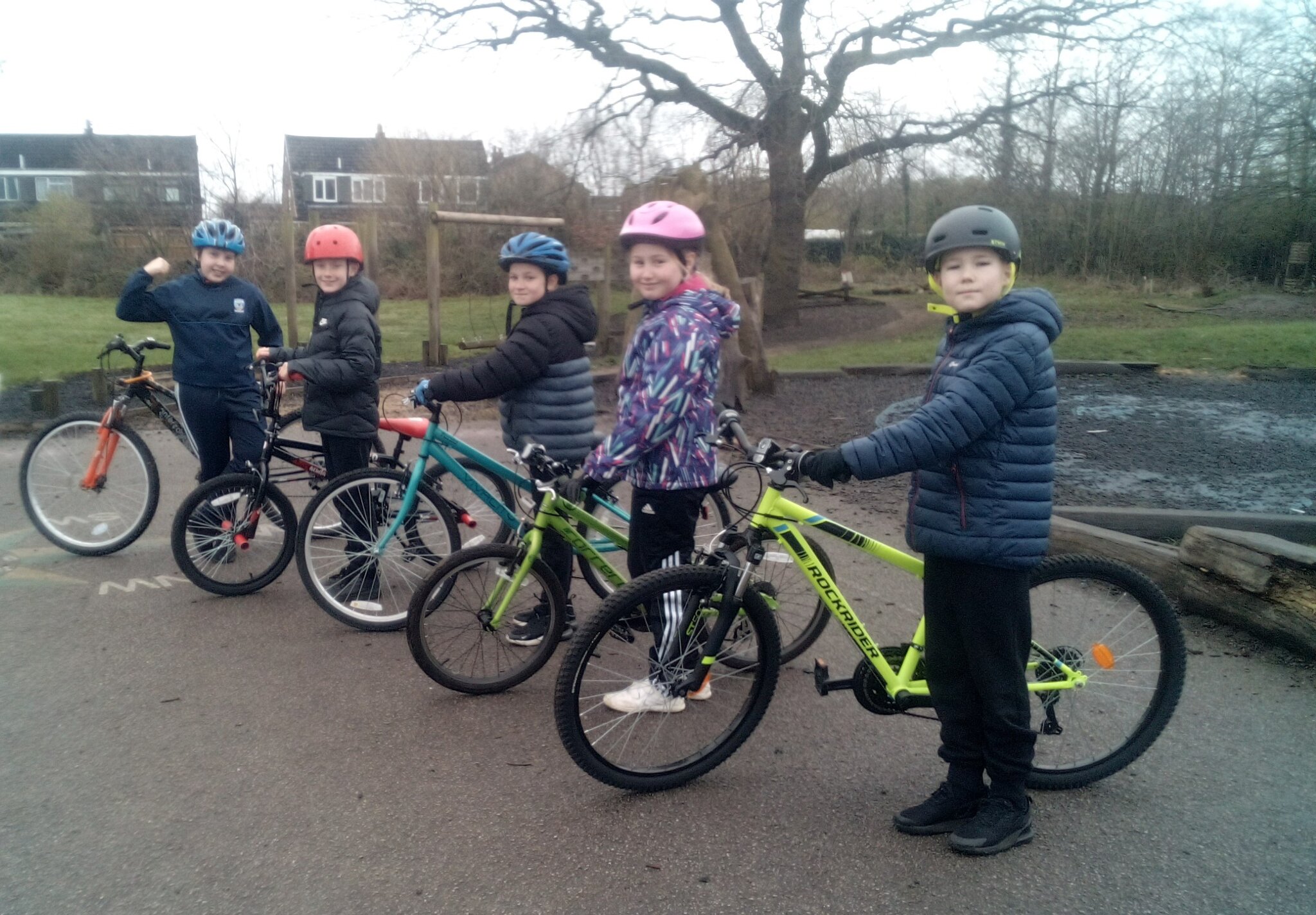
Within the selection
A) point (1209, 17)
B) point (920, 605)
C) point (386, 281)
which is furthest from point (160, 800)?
point (1209, 17)

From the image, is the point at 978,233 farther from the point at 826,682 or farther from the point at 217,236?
the point at 217,236

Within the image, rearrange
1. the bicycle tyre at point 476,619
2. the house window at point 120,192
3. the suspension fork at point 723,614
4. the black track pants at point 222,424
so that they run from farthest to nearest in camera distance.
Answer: the house window at point 120,192 → the black track pants at point 222,424 → the bicycle tyre at point 476,619 → the suspension fork at point 723,614

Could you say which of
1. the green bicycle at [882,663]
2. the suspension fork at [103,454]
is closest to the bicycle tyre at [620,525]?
the green bicycle at [882,663]

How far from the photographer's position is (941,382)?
9.89 ft

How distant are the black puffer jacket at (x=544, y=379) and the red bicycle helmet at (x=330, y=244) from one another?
1.03m

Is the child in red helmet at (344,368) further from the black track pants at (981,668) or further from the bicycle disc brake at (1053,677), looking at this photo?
the bicycle disc brake at (1053,677)

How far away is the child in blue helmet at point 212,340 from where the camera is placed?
5.47 m

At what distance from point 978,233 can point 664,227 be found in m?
1.10

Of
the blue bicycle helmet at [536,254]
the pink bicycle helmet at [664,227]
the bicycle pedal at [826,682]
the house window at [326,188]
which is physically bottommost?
the bicycle pedal at [826,682]

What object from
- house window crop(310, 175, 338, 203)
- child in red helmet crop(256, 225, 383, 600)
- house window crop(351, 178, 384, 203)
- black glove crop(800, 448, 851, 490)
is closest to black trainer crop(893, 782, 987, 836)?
black glove crop(800, 448, 851, 490)

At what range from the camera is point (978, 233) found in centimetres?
294

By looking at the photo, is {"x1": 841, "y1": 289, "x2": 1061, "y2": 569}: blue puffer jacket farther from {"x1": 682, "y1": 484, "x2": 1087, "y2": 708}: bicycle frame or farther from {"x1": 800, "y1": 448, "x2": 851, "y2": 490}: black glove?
{"x1": 682, "y1": 484, "x2": 1087, "y2": 708}: bicycle frame

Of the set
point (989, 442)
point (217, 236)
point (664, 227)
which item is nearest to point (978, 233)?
point (989, 442)

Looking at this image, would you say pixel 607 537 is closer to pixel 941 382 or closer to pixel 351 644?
pixel 351 644
